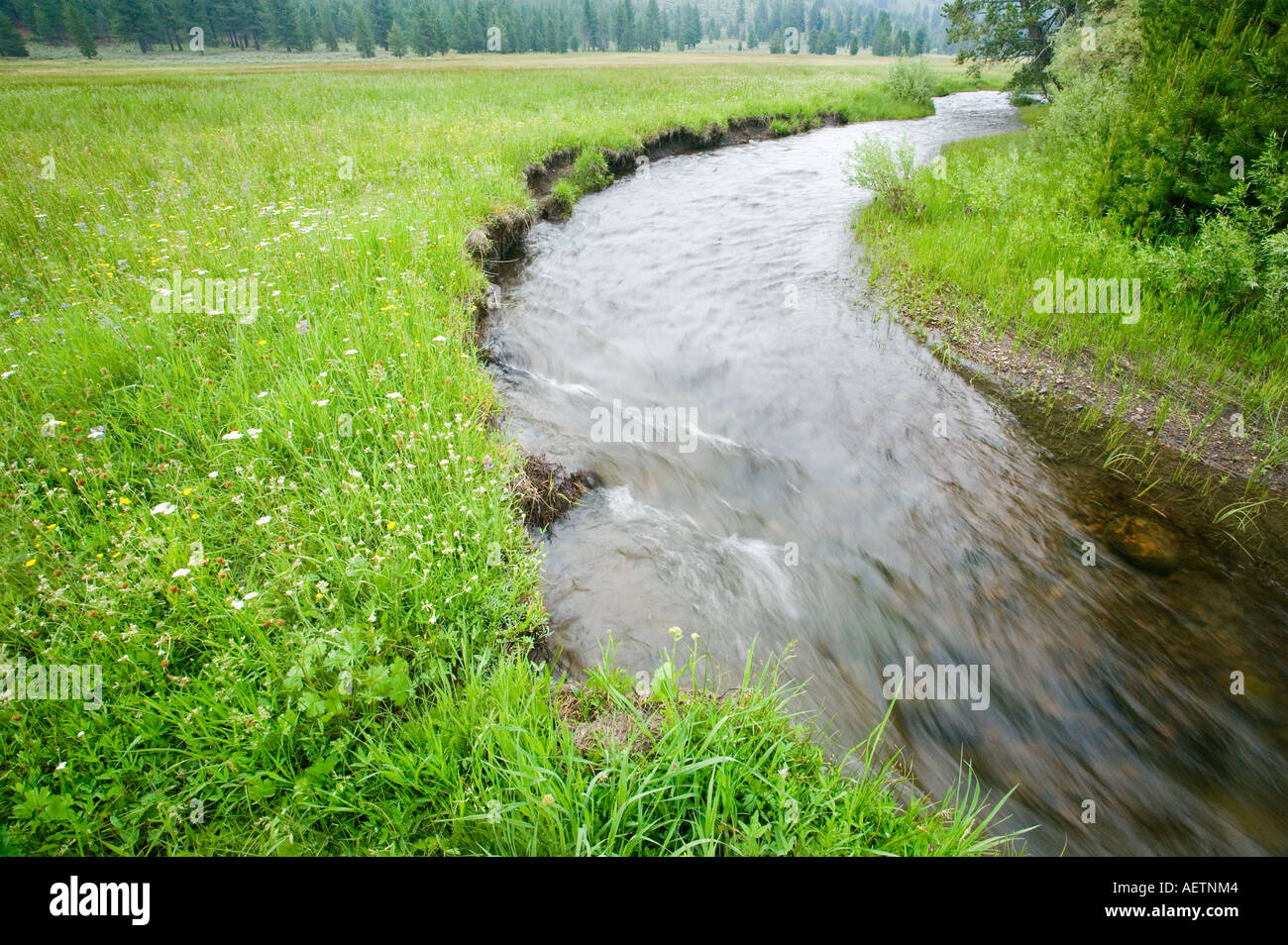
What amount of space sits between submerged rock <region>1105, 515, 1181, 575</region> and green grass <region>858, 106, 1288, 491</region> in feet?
5.19

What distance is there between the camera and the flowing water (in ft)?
13.2

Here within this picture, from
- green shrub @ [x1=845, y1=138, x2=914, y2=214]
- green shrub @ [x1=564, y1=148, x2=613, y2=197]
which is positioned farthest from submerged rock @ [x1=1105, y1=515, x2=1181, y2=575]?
green shrub @ [x1=564, y1=148, x2=613, y2=197]

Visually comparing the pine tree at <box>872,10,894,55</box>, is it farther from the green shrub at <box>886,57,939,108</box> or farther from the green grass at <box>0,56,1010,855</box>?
the green grass at <box>0,56,1010,855</box>

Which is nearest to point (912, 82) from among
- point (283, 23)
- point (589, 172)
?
point (589, 172)

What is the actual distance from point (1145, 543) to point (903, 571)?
243 cm

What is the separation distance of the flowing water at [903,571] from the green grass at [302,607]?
630 mm

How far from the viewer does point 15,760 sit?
293cm

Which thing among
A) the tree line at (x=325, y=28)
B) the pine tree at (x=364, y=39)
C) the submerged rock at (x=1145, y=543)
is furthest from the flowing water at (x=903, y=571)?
the pine tree at (x=364, y=39)

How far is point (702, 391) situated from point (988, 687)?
5238 millimetres

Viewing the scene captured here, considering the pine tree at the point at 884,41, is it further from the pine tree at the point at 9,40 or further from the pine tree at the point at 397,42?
the pine tree at the point at 9,40

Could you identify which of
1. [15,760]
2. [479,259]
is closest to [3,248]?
[479,259]

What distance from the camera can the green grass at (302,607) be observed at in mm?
2854

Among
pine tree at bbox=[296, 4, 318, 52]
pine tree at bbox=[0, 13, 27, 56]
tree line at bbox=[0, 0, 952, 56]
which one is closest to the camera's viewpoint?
pine tree at bbox=[0, 13, 27, 56]

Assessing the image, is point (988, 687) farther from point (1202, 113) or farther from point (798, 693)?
point (1202, 113)
